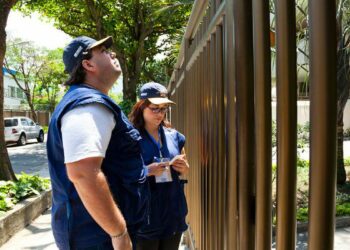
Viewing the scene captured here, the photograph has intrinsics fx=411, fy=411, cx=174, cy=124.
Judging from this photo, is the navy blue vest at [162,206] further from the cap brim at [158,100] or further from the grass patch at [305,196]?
the grass patch at [305,196]

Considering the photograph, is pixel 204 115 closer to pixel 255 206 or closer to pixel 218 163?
pixel 218 163

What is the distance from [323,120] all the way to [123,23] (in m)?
19.2

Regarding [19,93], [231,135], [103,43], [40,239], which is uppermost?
[19,93]

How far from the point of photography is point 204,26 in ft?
8.17

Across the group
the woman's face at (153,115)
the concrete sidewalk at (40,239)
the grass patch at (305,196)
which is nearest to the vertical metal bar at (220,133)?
the woman's face at (153,115)

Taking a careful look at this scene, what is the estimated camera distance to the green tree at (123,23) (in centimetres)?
1803

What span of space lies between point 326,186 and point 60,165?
1473mm

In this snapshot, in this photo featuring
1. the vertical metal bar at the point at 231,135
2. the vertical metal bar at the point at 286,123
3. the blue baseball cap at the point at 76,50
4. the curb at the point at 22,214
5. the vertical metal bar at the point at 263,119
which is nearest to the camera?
the vertical metal bar at the point at 286,123

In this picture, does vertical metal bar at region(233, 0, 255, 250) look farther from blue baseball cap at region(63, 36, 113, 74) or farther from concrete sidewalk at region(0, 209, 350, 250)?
concrete sidewalk at region(0, 209, 350, 250)

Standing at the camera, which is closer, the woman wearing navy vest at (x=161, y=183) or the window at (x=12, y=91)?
the woman wearing navy vest at (x=161, y=183)

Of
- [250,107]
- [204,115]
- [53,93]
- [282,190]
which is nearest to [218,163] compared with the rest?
[204,115]

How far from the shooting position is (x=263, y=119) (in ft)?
4.33

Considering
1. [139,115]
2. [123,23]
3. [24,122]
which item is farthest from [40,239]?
[24,122]

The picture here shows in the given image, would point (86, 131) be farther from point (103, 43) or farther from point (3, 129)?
point (3, 129)
